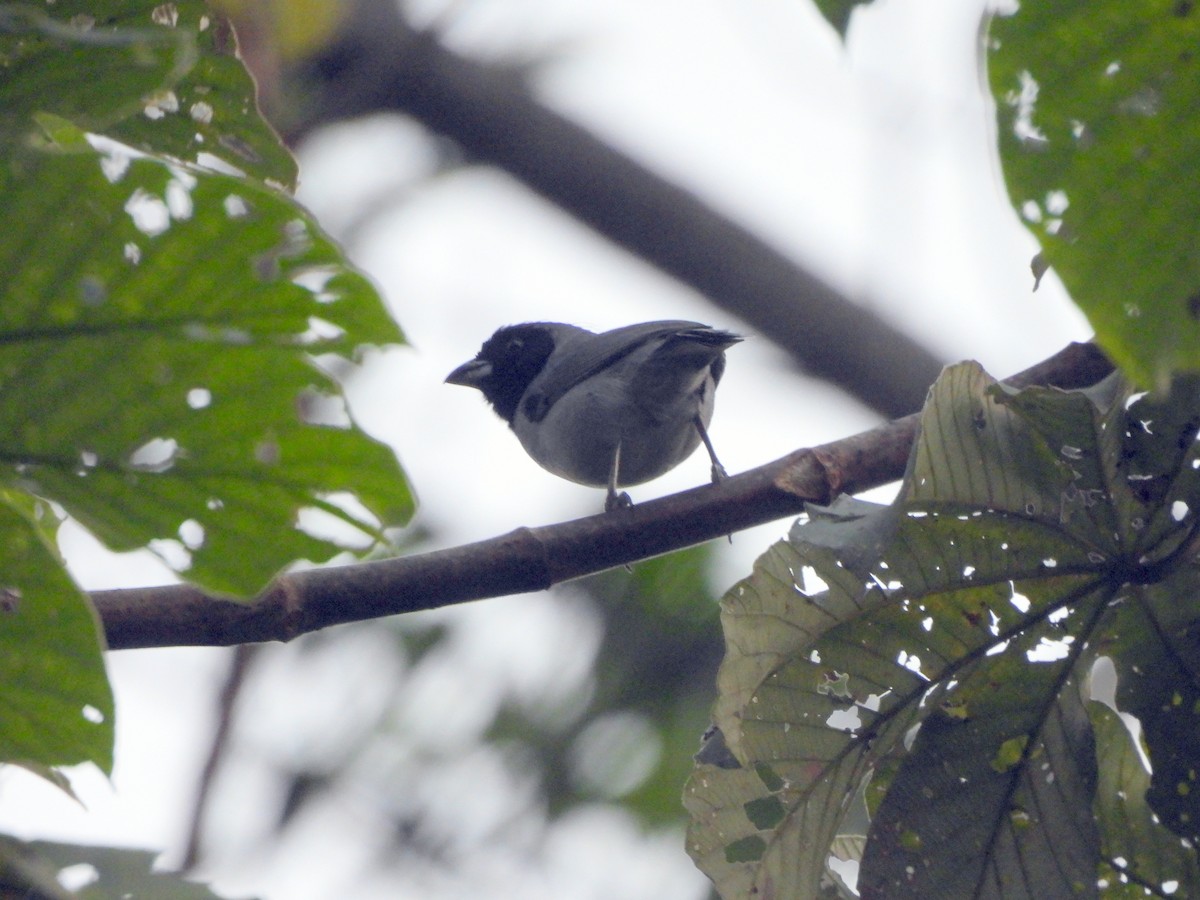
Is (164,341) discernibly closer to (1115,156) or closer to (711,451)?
(1115,156)

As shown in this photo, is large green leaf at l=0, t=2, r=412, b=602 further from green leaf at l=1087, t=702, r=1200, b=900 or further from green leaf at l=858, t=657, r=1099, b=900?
green leaf at l=1087, t=702, r=1200, b=900

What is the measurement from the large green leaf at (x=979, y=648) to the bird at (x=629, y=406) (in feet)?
7.23

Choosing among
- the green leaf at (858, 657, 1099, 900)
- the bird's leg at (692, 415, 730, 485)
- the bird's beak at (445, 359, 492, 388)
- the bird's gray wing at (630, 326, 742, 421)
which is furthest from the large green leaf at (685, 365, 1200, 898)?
the bird's beak at (445, 359, 492, 388)

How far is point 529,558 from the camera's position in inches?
73.7

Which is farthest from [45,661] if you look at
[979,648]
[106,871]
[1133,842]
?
[1133,842]

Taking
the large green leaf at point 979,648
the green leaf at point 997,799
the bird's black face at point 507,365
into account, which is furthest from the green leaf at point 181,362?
the bird's black face at point 507,365

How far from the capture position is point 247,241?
1.15 m

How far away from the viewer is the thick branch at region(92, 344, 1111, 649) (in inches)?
66.0

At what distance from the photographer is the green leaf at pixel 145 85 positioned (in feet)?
4.00

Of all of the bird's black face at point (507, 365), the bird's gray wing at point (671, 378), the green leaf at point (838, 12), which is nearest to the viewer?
the green leaf at point (838, 12)

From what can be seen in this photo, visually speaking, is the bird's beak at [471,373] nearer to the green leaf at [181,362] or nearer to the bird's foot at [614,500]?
the bird's foot at [614,500]

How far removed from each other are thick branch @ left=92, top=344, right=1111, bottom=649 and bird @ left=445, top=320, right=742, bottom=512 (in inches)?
75.8

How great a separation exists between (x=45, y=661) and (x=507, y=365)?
4241 millimetres

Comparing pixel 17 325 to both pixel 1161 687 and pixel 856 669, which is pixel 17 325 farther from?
pixel 1161 687
